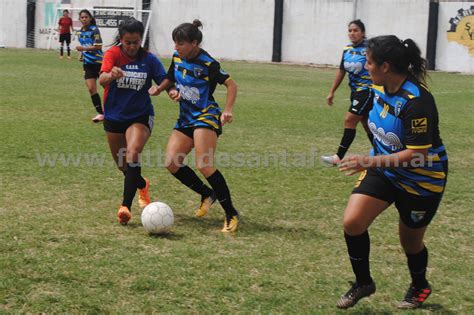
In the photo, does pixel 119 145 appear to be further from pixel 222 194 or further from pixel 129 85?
pixel 222 194

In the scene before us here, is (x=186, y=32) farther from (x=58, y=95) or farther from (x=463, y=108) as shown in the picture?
(x=463, y=108)

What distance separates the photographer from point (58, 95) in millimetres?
17109

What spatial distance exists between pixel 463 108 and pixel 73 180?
12.3 metres

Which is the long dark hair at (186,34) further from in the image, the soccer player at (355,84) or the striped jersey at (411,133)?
the soccer player at (355,84)

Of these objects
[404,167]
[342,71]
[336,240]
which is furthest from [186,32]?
[342,71]

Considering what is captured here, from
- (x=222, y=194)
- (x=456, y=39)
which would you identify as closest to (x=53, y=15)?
(x=456, y=39)

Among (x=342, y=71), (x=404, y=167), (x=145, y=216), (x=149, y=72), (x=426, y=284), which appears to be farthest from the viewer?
(x=342, y=71)

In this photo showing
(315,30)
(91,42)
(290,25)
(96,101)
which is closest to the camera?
(96,101)

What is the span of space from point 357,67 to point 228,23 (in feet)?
89.8

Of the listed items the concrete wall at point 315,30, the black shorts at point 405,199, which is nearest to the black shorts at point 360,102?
the black shorts at point 405,199

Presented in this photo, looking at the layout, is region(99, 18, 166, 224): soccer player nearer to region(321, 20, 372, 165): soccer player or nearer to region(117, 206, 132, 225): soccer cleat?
region(117, 206, 132, 225): soccer cleat

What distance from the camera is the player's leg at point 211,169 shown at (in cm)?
627

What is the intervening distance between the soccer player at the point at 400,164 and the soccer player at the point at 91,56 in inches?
368

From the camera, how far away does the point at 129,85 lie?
6.62 m
